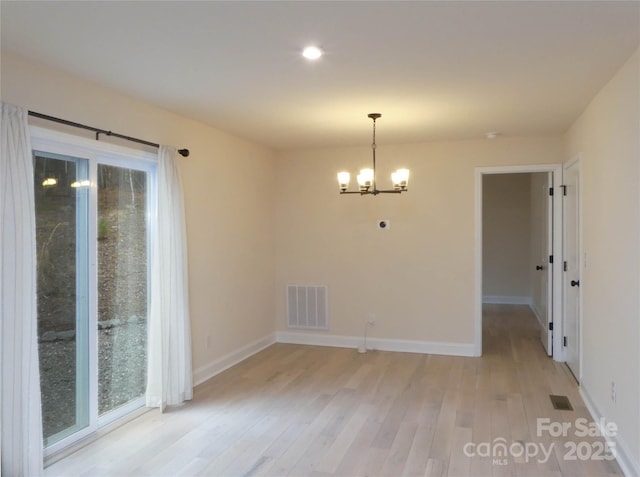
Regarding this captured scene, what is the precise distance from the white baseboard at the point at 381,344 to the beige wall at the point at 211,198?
1.08 feet

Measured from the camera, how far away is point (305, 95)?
351 centimetres

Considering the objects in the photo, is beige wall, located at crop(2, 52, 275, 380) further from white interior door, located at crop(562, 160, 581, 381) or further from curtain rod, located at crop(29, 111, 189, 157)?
white interior door, located at crop(562, 160, 581, 381)

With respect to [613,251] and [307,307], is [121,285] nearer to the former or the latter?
[307,307]

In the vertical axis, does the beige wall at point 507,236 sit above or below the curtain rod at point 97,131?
below

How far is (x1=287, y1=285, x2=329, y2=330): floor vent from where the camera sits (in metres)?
5.96

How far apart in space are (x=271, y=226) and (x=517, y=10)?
14.0ft

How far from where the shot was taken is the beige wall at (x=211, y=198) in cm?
301

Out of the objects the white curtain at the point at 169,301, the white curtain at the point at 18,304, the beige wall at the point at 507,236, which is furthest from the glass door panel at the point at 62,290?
the beige wall at the point at 507,236

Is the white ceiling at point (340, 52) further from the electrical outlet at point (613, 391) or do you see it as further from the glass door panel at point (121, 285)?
the electrical outlet at point (613, 391)

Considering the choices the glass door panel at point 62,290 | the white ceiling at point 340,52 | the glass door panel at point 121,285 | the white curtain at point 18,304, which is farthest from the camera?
the glass door panel at point 121,285

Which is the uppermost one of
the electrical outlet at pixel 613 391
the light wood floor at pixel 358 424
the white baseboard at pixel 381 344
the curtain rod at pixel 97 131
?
the curtain rod at pixel 97 131

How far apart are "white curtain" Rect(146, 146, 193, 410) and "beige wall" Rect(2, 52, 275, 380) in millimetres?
363

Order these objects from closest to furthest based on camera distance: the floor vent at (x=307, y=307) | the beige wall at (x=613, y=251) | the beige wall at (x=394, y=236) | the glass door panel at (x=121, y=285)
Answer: the beige wall at (x=613, y=251) < the glass door panel at (x=121, y=285) < the beige wall at (x=394, y=236) < the floor vent at (x=307, y=307)

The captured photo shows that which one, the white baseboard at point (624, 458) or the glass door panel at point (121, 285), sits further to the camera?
the glass door panel at point (121, 285)
